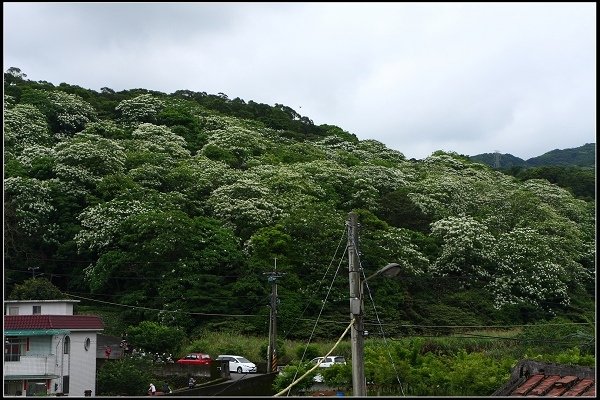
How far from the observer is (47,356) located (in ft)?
69.4

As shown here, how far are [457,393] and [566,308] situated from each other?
721 inches

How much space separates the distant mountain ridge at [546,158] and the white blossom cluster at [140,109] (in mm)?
45664

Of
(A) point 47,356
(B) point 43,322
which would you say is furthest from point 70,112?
(A) point 47,356

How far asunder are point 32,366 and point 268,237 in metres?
12.5

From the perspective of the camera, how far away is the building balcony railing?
20.8 m

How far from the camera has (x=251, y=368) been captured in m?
25.3

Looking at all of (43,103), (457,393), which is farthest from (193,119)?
(457,393)

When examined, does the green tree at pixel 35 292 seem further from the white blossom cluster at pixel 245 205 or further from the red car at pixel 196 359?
the white blossom cluster at pixel 245 205

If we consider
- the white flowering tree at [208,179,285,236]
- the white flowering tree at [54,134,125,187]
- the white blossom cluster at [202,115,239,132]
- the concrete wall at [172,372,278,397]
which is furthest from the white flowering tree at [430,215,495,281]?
the white blossom cluster at [202,115,239,132]

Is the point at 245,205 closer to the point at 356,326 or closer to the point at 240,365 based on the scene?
the point at 240,365

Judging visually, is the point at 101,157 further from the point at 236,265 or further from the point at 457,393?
the point at 457,393

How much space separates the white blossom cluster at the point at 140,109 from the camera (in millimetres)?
55125

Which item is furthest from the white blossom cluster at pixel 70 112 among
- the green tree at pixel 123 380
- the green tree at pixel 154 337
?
the green tree at pixel 123 380

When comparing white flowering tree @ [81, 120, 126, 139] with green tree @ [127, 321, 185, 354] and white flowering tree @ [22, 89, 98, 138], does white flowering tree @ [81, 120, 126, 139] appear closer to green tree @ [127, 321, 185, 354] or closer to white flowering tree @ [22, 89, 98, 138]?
white flowering tree @ [22, 89, 98, 138]
